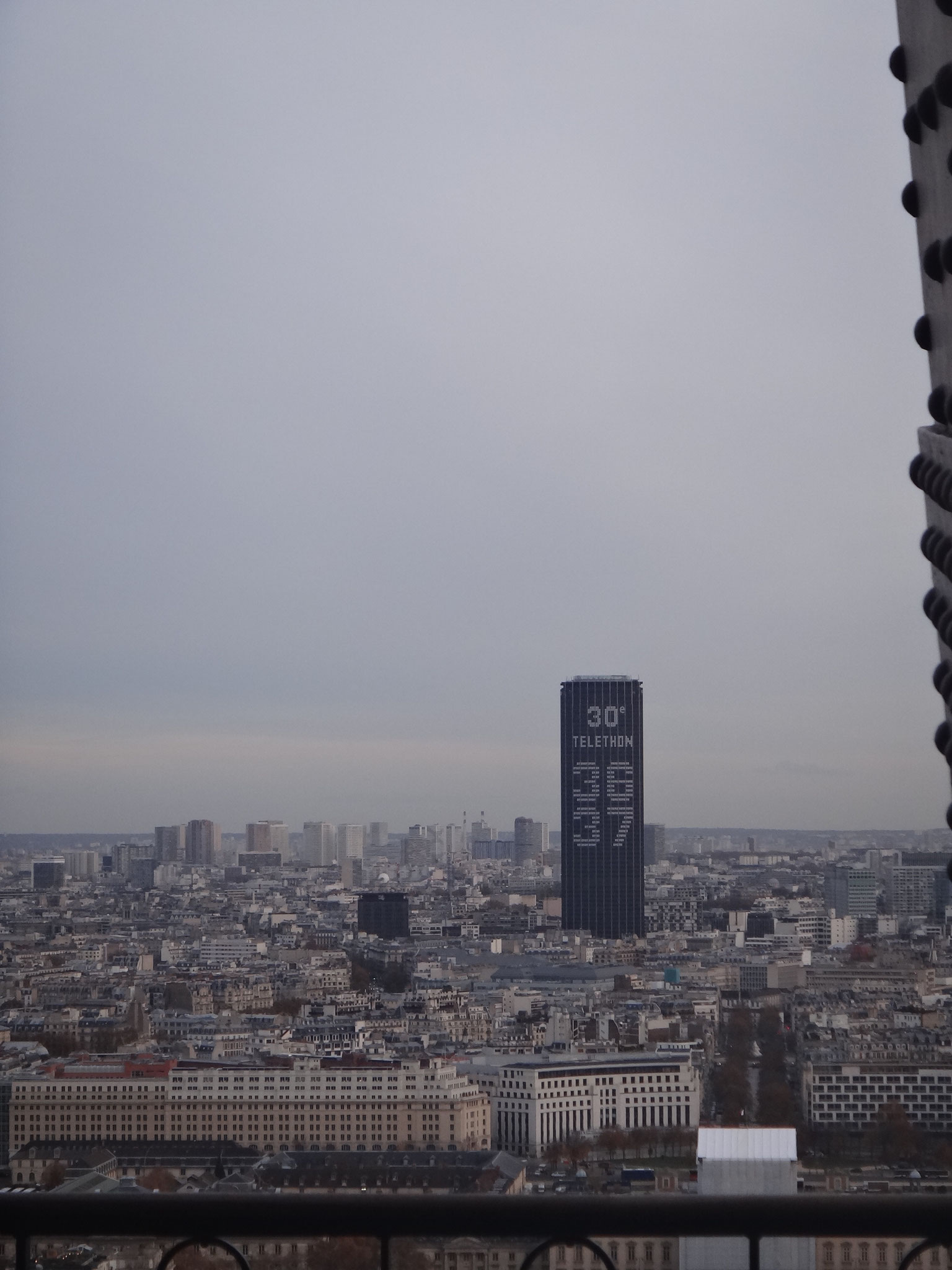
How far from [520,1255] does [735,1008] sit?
974cm

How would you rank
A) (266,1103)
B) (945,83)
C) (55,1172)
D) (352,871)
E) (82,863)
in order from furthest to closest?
(352,871)
(82,863)
(266,1103)
(55,1172)
(945,83)

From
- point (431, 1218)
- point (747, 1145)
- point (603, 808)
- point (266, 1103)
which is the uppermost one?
point (431, 1218)

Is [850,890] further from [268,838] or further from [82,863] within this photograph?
[268,838]

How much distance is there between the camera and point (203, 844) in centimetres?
1507

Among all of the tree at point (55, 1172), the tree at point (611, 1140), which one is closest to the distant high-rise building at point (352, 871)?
the tree at point (611, 1140)

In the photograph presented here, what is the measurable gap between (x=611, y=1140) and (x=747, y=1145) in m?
3.31

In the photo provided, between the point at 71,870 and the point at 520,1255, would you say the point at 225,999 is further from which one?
the point at 520,1255

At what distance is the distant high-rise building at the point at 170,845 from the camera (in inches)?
547

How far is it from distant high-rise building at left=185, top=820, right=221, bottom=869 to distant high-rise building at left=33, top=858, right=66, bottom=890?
5.47 meters

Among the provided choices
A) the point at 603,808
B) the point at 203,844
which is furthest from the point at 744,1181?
the point at 603,808

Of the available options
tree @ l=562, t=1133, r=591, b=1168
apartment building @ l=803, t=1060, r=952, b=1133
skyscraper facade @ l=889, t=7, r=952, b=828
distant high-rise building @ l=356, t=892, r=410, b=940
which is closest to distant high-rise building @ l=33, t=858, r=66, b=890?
tree @ l=562, t=1133, r=591, b=1168

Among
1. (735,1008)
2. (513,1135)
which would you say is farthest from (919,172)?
(735,1008)

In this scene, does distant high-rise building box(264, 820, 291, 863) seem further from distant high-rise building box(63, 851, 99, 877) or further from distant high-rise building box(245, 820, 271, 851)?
distant high-rise building box(63, 851, 99, 877)

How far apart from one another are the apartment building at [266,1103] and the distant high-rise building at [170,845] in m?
5.98
